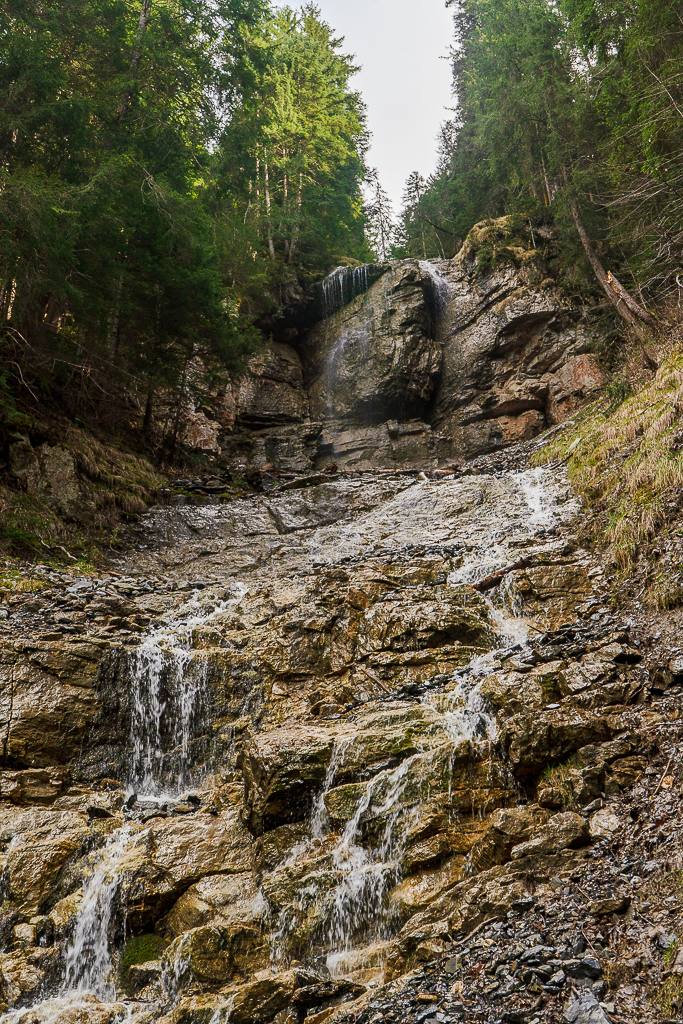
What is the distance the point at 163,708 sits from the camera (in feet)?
29.5

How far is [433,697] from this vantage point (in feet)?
26.2

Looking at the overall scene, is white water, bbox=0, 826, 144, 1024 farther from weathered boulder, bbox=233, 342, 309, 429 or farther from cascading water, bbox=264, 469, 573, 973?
weathered boulder, bbox=233, 342, 309, 429

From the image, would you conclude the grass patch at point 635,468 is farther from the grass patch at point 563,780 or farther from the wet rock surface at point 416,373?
the wet rock surface at point 416,373

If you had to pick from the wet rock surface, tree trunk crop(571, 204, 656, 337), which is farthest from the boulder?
the wet rock surface

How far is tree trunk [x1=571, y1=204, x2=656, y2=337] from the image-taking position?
15.5 m

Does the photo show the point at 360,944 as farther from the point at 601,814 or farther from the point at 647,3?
the point at 647,3

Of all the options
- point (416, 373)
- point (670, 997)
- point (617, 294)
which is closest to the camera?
point (670, 997)

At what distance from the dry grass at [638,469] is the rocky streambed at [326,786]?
0.63 metres

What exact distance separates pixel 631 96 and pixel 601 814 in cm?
1475

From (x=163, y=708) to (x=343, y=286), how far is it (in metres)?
21.5

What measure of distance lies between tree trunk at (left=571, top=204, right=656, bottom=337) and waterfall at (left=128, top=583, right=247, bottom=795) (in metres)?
12.9

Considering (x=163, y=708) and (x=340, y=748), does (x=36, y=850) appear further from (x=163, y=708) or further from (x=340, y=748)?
(x=340, y=748)

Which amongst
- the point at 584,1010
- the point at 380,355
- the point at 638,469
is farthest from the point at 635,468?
the point at 380,355

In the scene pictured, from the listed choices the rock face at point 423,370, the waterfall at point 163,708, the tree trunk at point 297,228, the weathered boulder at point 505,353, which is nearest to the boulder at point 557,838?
the waterfall at point 163,708
